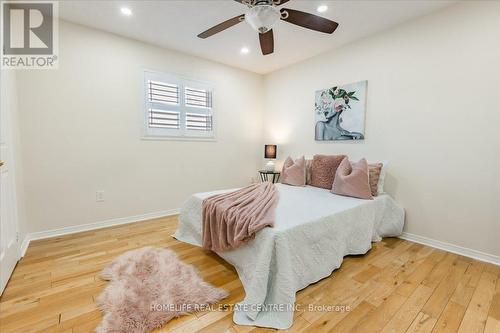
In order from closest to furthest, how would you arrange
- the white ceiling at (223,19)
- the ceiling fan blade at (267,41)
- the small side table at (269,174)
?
the ceiling fan blade at (267,41), the white ceiling at (223,19), the small side table at (269,174)

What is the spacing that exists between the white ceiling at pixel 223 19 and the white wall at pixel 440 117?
28cm

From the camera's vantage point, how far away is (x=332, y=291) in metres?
1.71

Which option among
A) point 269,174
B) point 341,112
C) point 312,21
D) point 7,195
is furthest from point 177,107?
point 341,112

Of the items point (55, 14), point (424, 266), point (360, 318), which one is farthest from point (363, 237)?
point (55, 14)

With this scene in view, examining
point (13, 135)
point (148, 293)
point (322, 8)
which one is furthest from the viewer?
point (322, 8)

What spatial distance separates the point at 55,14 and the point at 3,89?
1.17 meters

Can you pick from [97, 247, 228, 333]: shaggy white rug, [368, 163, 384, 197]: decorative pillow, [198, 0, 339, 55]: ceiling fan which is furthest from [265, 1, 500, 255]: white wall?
[97, 247, 228, 333]: shaggy white rug

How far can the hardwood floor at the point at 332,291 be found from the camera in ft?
4.55

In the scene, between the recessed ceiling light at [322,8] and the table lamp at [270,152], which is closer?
the recessed ceiling light at [322,8]

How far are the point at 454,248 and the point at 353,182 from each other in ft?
3.88

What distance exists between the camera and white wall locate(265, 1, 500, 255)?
7.00 feet

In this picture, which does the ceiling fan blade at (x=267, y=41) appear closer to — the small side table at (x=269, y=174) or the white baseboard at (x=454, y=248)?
the small side table at (x=269, y=174)

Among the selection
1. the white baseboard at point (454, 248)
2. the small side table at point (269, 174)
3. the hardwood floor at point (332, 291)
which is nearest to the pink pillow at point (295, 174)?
the small side table at point (269, 174)

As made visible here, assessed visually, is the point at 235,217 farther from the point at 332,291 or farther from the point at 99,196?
the point at 99,196
